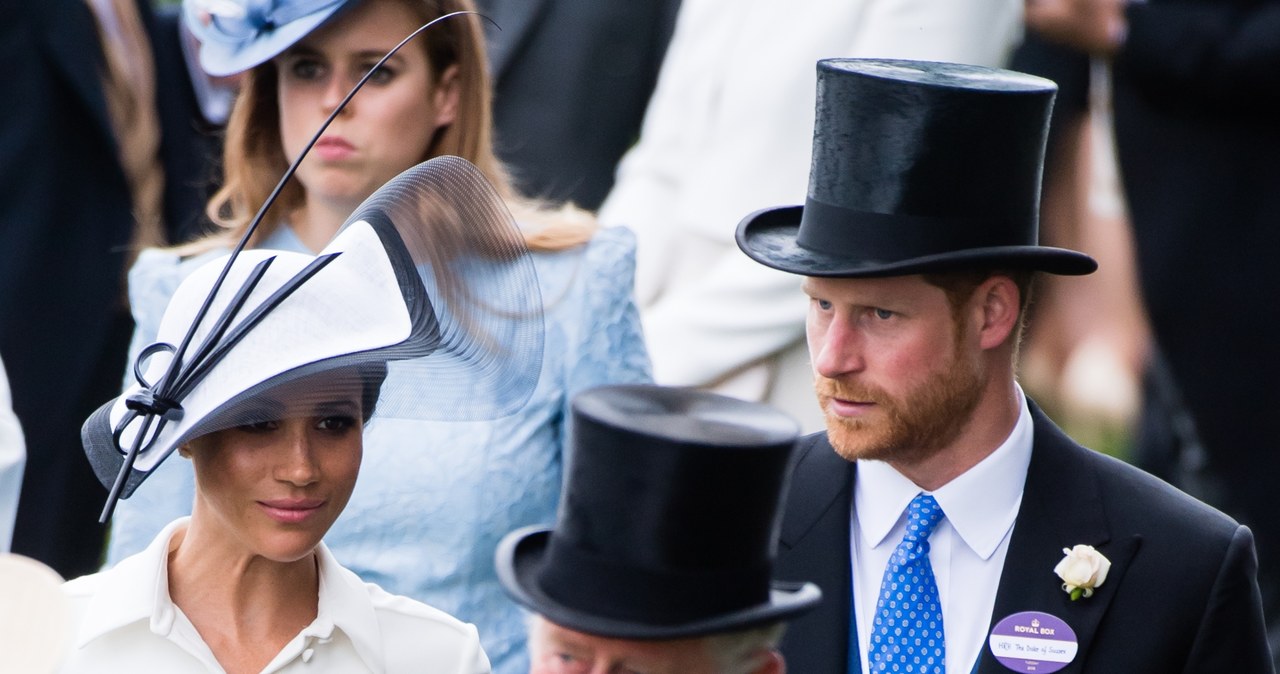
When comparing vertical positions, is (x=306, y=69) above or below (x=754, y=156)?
above

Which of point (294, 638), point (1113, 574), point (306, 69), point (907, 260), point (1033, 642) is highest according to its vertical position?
point (907, 260)

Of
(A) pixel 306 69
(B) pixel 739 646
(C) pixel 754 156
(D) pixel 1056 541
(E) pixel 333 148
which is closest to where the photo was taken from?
(B) pixel 739 646

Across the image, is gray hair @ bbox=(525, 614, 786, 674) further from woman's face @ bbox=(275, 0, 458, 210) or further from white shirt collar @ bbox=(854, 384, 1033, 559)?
woman's face @ bbox=(275, 0, 458, 210)

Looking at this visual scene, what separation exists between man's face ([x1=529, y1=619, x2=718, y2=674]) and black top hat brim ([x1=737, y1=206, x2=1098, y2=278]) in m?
0.93

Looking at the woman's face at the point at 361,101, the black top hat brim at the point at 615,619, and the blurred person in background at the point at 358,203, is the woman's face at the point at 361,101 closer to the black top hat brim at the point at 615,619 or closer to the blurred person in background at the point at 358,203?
the blurred person in background at the point at 358,203

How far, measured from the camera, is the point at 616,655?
130 inches

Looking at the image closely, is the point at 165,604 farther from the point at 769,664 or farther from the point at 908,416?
the point at 908,416

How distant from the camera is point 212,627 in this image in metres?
Answer: 3.70

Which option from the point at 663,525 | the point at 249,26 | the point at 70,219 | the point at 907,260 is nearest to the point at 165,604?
the point at 663,525

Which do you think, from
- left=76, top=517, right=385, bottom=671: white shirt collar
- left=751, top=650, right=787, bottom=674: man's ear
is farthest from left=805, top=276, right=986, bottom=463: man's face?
left=76, top=517, right=385, bottom=671: white shirt collar

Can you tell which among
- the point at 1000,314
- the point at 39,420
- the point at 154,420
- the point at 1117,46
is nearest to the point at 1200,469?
the point at 1117,46

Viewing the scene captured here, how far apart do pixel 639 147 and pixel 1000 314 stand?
2490 mm

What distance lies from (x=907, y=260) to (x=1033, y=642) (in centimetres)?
69

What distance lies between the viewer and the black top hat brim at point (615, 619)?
3.21 m
